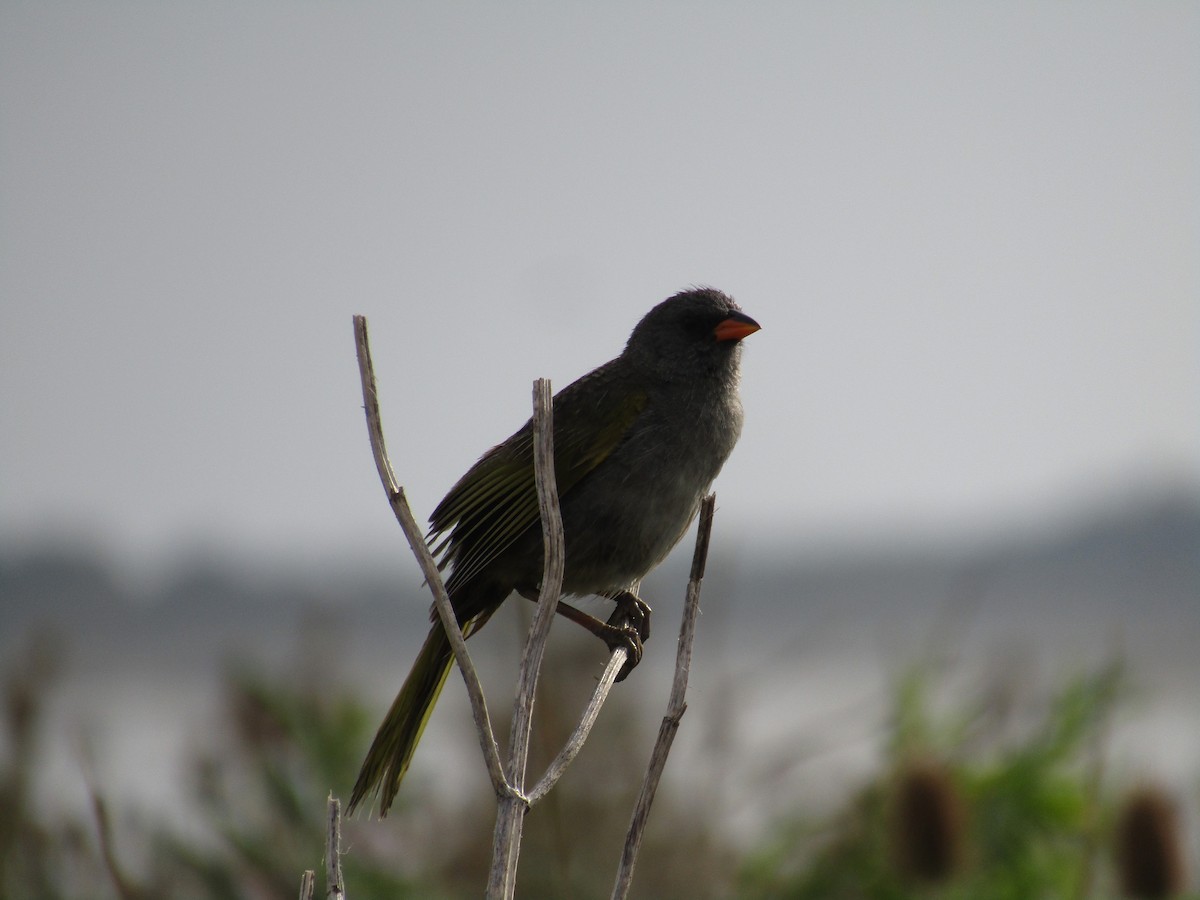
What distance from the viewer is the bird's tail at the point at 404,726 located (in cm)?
364

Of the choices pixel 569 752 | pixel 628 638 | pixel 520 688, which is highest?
pixel 628 638

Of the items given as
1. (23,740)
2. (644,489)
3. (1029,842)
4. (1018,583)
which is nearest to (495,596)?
(644,489)

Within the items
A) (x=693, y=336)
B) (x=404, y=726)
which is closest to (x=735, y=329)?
(x=693, y=336)

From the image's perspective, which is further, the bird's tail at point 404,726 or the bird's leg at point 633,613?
the bird's leg at point 633,613

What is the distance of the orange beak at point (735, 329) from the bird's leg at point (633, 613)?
991 mm

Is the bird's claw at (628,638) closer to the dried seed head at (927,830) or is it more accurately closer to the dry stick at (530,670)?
the dry stick at (530,670)

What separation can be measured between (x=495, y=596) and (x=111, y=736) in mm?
1946

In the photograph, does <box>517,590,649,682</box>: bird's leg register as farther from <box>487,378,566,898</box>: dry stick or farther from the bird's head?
<box>487,378,566,898</box>: dry stick

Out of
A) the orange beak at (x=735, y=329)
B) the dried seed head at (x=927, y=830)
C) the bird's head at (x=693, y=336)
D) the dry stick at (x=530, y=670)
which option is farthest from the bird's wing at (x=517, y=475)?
the dried seed head at (x=927, y=830)

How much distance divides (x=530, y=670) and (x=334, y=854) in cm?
48

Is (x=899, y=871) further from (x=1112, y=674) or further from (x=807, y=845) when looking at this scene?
→ (x=1112, y=674)

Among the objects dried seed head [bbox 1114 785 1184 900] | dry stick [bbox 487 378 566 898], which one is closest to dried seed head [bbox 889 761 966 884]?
dried seed head [bbox 1114 785 1184 900]

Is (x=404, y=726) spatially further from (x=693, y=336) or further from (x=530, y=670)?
(x=693, y=336)

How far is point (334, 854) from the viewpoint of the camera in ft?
7.63
